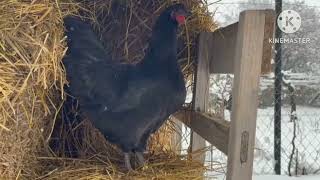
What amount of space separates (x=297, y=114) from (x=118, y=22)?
2.36m

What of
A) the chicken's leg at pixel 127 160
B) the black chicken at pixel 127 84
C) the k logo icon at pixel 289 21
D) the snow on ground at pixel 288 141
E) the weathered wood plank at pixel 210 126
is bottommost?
the snow on ground at pixel 288 141

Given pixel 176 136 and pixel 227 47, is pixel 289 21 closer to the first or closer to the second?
pixel 176 136

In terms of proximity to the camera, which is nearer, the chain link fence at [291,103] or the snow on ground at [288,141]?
the chain link fence at [291,103]

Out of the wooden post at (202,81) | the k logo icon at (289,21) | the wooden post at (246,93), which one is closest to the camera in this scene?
the wooden post at (246,93)

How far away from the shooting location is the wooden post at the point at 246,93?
1.18 meters

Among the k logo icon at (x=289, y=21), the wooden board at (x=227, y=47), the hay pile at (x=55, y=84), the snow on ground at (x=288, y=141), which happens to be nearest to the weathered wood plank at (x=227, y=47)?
the wooden board at (x=227, y=47)

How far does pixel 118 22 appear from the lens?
1682mm

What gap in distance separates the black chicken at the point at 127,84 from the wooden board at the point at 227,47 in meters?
0.16

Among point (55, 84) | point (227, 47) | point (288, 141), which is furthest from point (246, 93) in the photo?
point (288, 141)

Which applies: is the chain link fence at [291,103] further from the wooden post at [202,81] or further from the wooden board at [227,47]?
the wooden board at [227,47]

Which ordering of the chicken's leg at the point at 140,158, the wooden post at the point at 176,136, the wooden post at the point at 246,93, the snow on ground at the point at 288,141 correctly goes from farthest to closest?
the snow on ground at the point at 288,141, the wooden post at the point at 176,136, the chicken's leg at the point at 140,158, the wooden post at the point at 246,93

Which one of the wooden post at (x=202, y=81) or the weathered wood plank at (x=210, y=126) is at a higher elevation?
the wooden post at (x=202, y=81)

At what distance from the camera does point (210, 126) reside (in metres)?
1.52

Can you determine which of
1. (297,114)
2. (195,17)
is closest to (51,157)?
(195,17)
